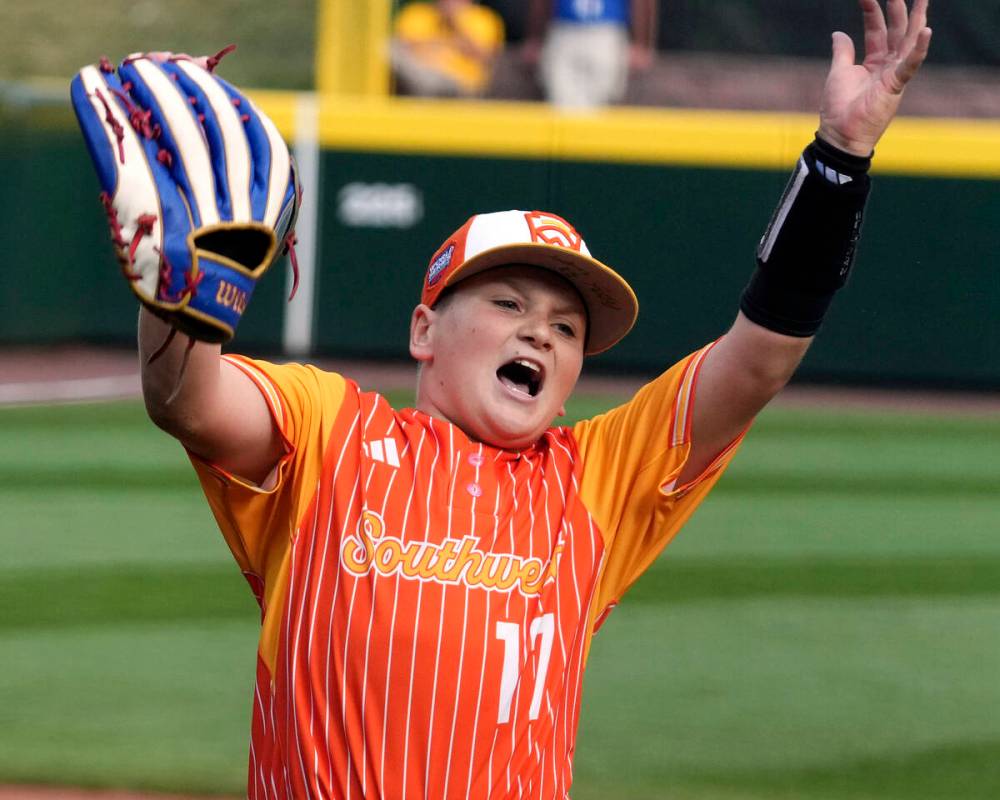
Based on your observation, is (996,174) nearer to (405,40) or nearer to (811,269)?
(405,40)

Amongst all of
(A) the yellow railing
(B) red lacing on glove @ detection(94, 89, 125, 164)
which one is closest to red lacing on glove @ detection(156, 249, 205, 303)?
(B) red lacing on glove @ detection(94, 89, 125, 164)

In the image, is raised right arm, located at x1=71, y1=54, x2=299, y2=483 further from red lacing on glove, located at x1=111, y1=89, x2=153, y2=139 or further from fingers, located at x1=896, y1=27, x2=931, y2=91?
fingers, located at x1=896, y1=27, x2=931, y2=91

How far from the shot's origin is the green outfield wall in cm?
1235

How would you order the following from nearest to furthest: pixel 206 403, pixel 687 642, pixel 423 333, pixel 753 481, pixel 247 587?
pixel 206 403 → pixel 423 333 → pixel 687 642 → pixel 247 587 → pixel 753 481

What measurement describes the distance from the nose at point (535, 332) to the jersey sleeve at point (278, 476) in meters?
0.30

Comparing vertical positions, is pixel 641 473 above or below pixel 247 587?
above

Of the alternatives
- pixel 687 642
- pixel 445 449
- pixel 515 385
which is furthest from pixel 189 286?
pixel 687 642

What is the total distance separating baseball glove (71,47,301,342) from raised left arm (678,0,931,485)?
2.31 feet

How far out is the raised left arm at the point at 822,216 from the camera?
225 centimetres

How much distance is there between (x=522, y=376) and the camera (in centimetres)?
261

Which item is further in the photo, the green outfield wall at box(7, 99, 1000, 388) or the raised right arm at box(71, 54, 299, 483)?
the green outfield wall at box(7, 99, 1000, 388)

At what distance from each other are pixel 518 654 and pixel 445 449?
1.09ft

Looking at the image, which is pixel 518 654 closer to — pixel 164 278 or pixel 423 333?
pixel 423 333

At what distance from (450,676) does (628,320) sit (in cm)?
69
